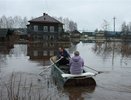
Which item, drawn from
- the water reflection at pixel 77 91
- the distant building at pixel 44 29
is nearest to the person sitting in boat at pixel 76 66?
the water reflection at pixel 77 91

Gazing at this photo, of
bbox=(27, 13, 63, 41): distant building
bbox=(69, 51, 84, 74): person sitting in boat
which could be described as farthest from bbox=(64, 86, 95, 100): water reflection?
bbox=(27, 13, 63, 41): distant building

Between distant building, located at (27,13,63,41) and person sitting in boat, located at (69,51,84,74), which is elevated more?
distant building, located at (27,13,63,41)

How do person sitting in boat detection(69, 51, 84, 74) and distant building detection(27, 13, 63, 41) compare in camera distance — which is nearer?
person sitting in boat detection(69, 51, 84, 74)

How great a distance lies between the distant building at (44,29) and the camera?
76.8 metres

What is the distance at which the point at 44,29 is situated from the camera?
7756 cm

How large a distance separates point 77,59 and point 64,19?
147615 millimetres

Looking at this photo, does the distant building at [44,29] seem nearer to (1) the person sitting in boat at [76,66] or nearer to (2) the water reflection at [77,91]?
(1) the person sitting in boat at [76,66]

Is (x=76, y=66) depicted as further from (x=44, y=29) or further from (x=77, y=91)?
(x=44, y=29)

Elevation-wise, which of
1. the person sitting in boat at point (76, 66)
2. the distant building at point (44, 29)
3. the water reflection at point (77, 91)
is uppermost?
the distant building at point (44, 29)

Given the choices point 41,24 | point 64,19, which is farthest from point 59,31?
point 64,19

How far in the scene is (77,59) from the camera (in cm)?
1452

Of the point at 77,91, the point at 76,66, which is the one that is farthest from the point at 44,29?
the point at 77,91

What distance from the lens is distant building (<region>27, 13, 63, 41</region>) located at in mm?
76750

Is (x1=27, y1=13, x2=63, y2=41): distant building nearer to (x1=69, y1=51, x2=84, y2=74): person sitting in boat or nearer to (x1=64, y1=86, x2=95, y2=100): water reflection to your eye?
(x1=69, y1=51, x2=84, y2=74): person sitting in boat
